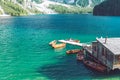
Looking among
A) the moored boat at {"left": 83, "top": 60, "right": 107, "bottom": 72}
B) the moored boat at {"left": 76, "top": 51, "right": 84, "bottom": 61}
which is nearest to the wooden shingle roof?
the moored boat at {"left": 83, "top": 60, "right": 107, "bottom": 72}

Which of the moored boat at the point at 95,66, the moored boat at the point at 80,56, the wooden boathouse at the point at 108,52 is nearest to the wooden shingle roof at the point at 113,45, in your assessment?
the wooden boathouse at the point at 108,52

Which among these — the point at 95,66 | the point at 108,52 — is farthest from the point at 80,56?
the point at 108,52

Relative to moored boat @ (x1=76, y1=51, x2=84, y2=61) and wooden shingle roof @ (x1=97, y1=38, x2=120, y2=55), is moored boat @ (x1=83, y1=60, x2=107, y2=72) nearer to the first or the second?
moored boat @ (x1=76, y1=51, x2=84, y2=61)

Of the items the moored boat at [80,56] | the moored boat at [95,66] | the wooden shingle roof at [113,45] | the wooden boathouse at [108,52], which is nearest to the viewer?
the wooden boathouse at [108,52]

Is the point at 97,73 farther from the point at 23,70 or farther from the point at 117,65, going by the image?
the point at 23,70

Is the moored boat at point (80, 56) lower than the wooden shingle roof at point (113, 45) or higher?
lower

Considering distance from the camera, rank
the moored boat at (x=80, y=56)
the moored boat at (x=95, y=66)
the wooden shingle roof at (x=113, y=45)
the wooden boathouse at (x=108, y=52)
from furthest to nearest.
Result: the moored boat at (x=80, y=56) → the moored boat at (x=95, y=66) → the wooden shingle roof at (x=113, y=45) → the wooden boathouse at (x=108, y=52)

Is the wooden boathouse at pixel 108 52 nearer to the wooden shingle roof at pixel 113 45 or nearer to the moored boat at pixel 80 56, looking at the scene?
the wooden shingle roof at pixel 113 45

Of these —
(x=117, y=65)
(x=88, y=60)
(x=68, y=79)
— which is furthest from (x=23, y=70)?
(x=117, y=65)
